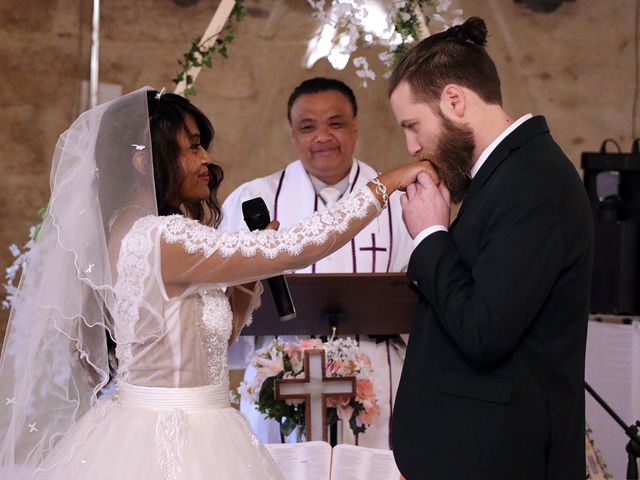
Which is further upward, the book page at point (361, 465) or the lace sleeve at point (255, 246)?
the lace sleeve at point (255, 246)

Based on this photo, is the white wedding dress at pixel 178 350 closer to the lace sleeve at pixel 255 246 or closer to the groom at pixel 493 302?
the lace sleeve at pixel 255 246

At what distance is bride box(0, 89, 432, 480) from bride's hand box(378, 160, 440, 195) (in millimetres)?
11

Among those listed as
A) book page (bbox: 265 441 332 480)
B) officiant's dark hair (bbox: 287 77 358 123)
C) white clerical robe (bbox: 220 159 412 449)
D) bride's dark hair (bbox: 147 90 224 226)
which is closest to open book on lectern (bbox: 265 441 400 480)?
book page (bbox: 265 441 332 480)

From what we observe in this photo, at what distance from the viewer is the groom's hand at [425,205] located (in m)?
2.34

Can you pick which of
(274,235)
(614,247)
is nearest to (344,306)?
(274,235)

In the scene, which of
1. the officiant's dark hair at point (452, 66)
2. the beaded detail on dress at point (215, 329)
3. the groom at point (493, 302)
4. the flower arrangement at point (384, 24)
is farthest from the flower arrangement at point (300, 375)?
the officiant's dark hair at point (452, 66)

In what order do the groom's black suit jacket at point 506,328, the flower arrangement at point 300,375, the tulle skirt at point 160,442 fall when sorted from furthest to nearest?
the flower arrangement at point 300,375 < the tulle skirt at point 160,442 < the groom's black suit jacket at point 506,328

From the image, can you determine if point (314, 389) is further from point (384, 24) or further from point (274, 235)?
point (384, 24)

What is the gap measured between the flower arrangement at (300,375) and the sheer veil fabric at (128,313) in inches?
39.6

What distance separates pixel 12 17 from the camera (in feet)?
22.2

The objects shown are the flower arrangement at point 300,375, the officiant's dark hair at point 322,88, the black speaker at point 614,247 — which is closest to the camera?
the flower arrangement at point 300,375

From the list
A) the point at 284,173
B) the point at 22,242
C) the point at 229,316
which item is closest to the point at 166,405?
the point at 229,316

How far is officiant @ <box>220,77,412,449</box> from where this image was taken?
16.4 ft

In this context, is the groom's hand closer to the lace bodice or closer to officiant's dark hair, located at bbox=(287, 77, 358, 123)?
the lace bodice
